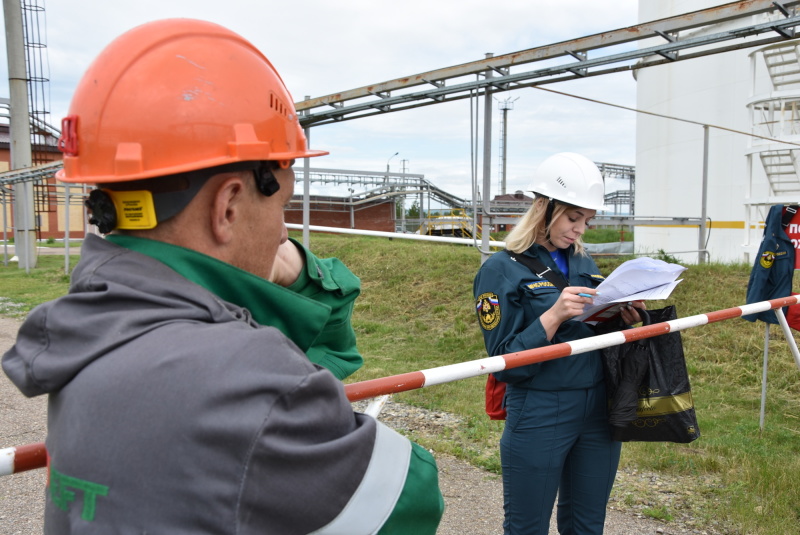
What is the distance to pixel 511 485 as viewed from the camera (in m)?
2.64

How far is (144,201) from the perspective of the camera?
3.32 ft

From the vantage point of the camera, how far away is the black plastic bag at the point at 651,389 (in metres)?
2.61

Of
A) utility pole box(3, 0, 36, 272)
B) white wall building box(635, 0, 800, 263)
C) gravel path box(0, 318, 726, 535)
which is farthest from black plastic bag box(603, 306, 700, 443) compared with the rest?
utility pole box(3, 0, 36, 272)

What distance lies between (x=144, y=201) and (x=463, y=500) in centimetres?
343

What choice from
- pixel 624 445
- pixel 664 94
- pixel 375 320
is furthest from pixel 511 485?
pixel 664 94

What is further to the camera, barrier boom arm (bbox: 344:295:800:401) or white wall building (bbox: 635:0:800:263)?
white wall building (bbox: 635:0:800:263)

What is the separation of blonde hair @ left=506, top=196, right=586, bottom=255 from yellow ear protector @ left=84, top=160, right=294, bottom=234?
193 centimetres

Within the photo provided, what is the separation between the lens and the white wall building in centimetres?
1091

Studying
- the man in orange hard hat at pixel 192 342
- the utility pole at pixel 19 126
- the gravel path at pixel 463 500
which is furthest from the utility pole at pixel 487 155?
the utility pole at pixel 19 126

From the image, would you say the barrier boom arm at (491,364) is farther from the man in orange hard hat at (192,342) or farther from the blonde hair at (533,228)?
the man in orange hard hat at (192,342)

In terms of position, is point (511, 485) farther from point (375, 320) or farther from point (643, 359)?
point (375, 320)

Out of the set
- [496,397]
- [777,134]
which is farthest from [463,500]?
[777,134]

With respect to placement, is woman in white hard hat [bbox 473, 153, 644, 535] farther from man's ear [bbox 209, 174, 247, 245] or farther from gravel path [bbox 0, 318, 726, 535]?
man's ear [bbox 209, 174, 247, 245]

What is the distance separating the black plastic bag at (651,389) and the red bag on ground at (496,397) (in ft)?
1.56
